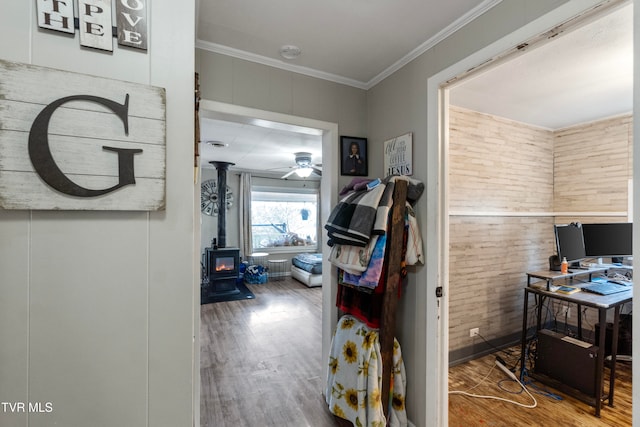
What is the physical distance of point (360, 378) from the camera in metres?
1.70

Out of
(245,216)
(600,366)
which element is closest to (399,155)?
(600,366)

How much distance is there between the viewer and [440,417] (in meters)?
1.68

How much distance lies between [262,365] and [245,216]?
411 cm

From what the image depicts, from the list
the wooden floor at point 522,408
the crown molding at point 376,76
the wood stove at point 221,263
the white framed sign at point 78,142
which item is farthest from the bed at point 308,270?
the white framed sign at point 78,142

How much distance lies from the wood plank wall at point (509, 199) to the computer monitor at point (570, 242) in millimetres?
425

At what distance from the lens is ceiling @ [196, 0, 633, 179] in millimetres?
1430

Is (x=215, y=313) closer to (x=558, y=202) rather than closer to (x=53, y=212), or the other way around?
(x=53, y=212)

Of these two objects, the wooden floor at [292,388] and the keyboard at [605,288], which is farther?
the keyboard at [605,288]

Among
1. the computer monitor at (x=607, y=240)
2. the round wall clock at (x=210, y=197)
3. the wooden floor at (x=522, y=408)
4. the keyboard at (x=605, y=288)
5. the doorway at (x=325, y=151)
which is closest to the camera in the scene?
the doorway at (x=325, y=151)

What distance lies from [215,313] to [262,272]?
6.87 feet

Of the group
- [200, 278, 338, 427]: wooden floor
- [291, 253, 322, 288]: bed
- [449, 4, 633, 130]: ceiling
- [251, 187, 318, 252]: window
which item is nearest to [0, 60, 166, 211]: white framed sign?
[449, 4, 633, 130]: ceiling

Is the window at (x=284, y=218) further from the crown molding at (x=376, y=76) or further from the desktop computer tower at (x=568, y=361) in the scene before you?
the desktop computer tower at (x=568, y=361)

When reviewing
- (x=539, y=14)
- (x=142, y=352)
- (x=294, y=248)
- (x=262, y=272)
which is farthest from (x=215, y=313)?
(x=539, y=14)

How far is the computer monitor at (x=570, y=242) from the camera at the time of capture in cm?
274
